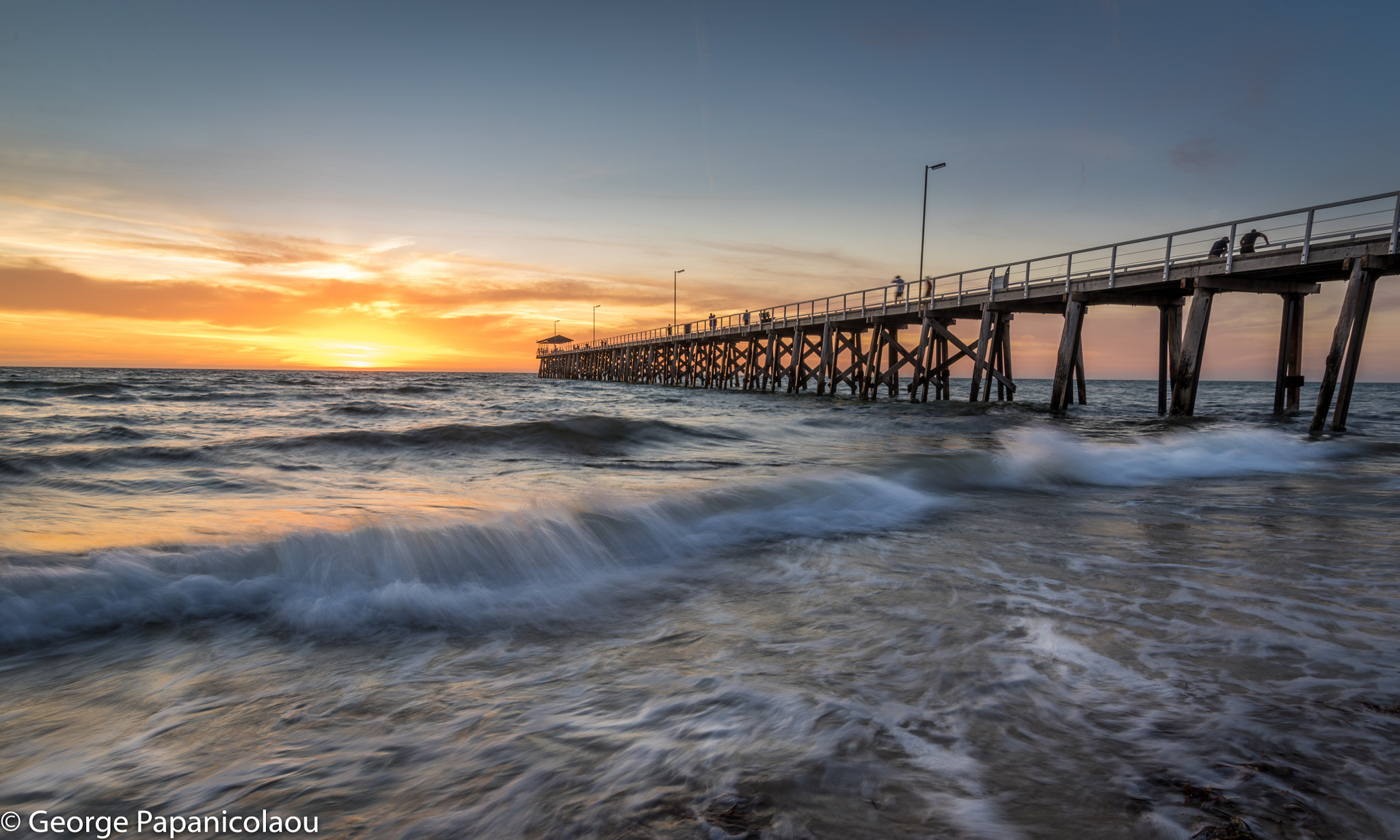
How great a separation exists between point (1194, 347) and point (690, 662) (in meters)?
18.1

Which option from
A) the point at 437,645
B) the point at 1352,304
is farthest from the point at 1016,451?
the point at 437,645

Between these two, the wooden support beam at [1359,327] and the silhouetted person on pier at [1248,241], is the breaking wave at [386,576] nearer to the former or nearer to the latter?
the wooden support beam at [1359,327]

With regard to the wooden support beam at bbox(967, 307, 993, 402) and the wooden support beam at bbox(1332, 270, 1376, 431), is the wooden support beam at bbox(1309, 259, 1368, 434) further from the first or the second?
the wooden support beam at bbox(967, 307, 993, 402)

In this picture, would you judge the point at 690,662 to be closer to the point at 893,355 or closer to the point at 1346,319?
the point at 1346,319

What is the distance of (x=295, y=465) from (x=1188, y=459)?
48.5 ft

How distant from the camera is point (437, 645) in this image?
139 inches

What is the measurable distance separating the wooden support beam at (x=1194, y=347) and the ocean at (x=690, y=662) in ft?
31.2

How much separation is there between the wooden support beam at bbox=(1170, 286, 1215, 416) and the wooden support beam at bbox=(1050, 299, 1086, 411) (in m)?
3.15

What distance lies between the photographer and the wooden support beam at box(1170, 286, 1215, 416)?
52.0ft

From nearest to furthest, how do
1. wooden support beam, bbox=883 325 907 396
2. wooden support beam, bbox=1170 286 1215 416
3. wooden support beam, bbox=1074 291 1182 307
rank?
wooden support beam, bbox=1170 286 1215 416
wooden support beam, bbox=1074 291 1182 307
wooden support beam, bbox=883 325 907 396

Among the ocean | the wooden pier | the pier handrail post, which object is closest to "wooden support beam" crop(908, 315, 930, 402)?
the wooden pier

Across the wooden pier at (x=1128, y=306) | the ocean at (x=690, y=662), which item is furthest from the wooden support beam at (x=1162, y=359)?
the ocean at (x=690, y=662)

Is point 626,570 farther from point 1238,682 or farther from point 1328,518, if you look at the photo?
point 1328,518

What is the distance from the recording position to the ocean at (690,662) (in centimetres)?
208
